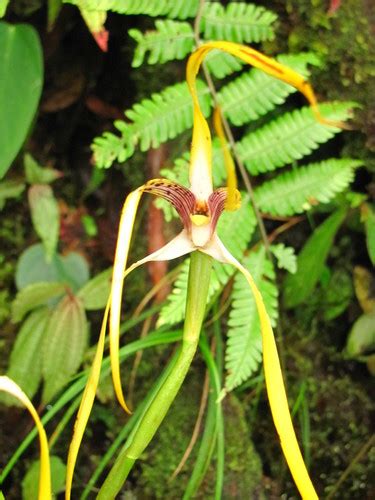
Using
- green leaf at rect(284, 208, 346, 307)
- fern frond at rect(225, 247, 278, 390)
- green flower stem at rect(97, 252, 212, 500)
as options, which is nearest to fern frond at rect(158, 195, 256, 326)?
fern frond at rect(225, 247, 278, 390)

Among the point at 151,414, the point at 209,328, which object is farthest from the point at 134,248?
the point at 151,414

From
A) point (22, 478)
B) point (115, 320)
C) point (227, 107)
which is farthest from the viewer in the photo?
point (22, 478)

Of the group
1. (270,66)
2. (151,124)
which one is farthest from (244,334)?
(270,66)

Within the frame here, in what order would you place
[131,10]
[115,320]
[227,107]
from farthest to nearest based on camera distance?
[227,107] < [131,10] < [115,320]

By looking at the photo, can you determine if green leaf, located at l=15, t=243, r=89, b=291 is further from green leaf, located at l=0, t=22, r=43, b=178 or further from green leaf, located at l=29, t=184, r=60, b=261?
green leaf, located at l=0, t=22, r=43, b=178

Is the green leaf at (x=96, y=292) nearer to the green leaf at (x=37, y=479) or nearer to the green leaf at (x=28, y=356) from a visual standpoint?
the green leaf at (x=28, y=356)

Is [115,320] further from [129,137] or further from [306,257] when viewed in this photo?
[306,257]

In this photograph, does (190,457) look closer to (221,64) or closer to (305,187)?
(305,187)

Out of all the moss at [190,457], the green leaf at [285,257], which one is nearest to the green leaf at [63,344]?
the moss at [190,457]
